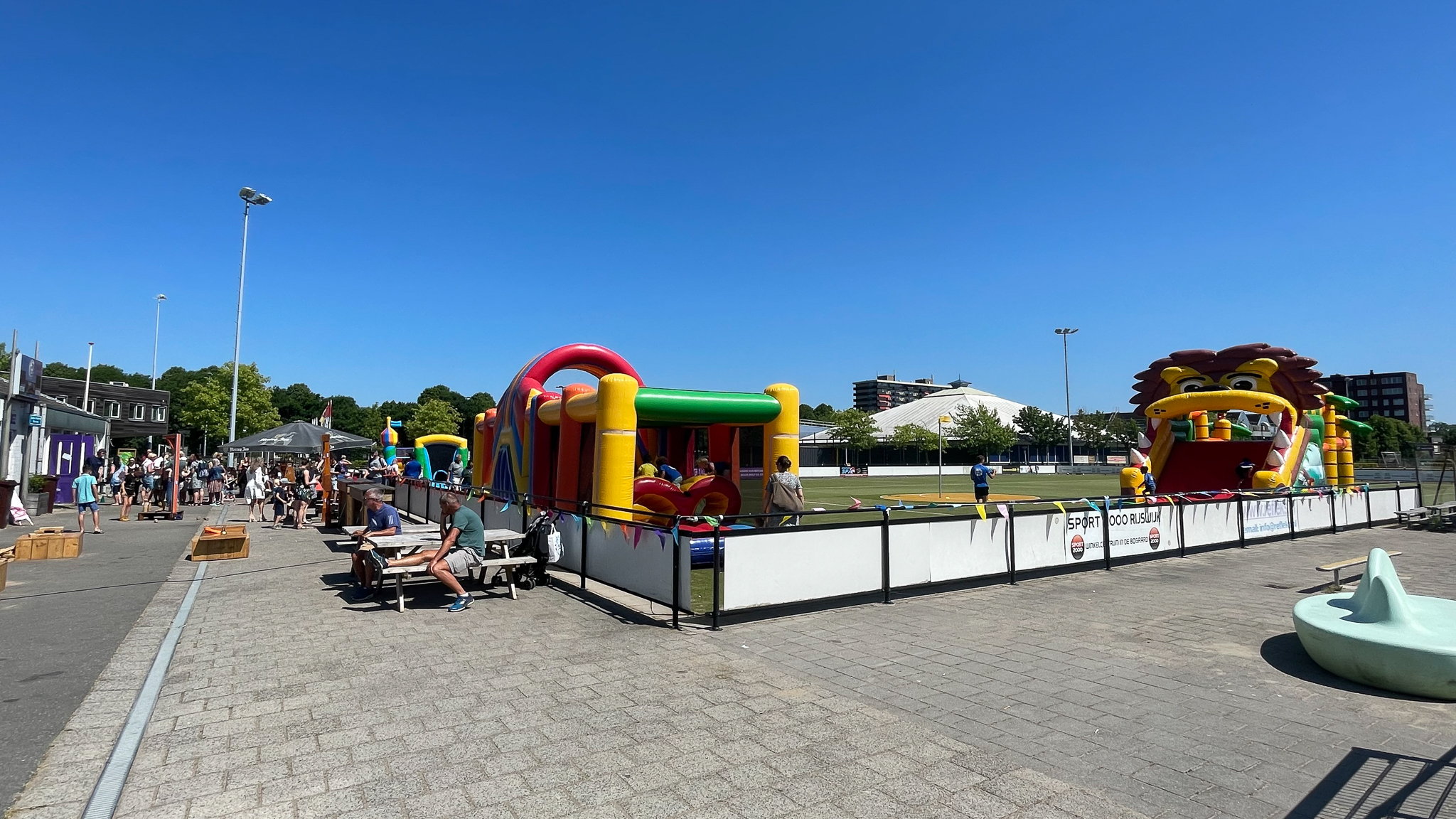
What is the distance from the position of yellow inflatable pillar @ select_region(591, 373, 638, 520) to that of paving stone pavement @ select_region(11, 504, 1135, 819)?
13.6 feet

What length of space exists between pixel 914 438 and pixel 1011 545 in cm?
6264

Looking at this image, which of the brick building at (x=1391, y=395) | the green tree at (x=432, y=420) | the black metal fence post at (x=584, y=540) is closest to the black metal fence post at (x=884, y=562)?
the black metal fence post at (x=584, y=540)

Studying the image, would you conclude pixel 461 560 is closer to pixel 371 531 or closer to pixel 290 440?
pixel 371 531

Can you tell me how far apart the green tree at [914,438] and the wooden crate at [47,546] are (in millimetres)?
64621

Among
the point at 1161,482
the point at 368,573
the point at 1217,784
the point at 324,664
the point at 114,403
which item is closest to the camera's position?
the point at 1217,784

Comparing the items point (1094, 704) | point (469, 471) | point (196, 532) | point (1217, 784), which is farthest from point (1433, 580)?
point (469, 471)

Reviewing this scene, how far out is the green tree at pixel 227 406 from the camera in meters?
48.8

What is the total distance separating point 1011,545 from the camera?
9.11 m

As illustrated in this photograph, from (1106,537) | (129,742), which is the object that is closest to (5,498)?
(129,742)

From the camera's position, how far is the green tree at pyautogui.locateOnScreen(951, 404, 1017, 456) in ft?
226

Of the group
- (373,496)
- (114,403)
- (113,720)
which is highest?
(114,403)

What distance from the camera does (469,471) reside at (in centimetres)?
2508

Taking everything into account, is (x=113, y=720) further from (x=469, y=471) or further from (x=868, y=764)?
(x=469, y=471)

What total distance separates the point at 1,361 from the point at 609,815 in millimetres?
75238
